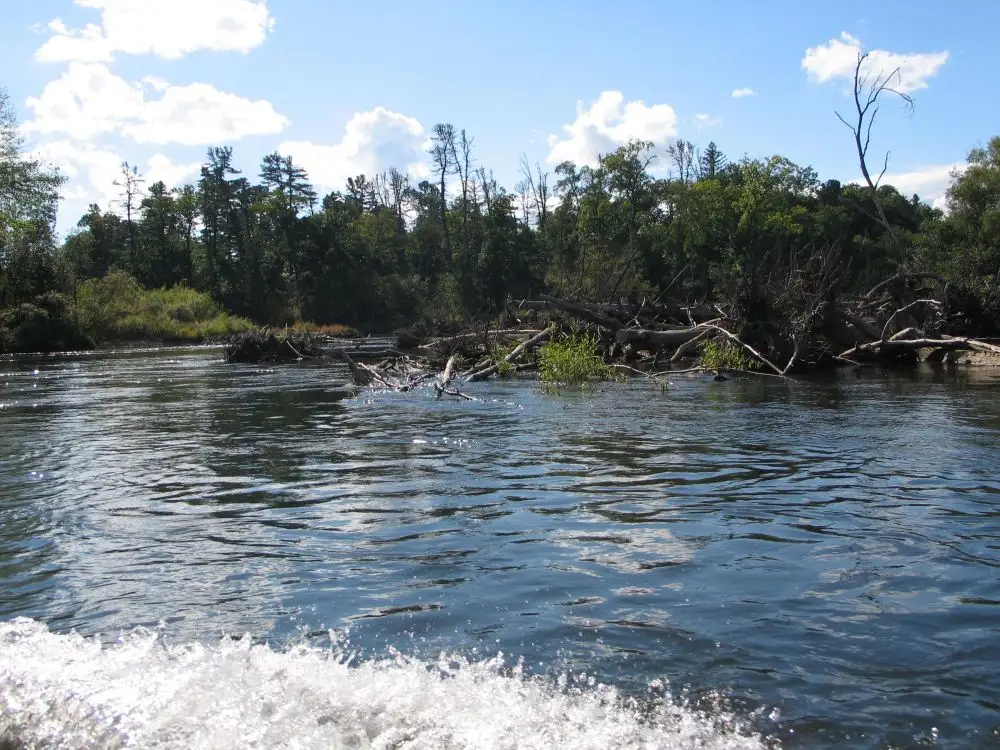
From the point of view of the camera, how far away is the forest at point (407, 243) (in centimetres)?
4647

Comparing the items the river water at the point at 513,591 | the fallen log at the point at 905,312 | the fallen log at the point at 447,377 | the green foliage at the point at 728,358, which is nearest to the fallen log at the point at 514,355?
the fallen log at the point at 447,377

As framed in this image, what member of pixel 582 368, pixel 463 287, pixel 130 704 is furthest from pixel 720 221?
pixel 130 704

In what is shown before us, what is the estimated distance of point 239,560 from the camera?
5.62 meters

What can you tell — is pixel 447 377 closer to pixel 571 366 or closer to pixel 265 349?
pixel 571 366

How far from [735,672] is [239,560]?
3357 millimetres

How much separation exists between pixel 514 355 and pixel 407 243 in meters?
65.4

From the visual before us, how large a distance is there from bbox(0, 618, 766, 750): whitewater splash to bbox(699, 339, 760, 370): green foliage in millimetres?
15114

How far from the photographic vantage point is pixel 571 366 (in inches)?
663

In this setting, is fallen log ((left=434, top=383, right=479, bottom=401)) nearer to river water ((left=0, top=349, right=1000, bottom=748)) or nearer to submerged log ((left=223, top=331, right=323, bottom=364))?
river water ((left=0, top=349, right=1000, bottom=748))

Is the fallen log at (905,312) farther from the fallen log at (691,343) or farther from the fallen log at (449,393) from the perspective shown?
the fallen log at (449,393)

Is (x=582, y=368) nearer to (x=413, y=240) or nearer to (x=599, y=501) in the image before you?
(x=599, y=501)

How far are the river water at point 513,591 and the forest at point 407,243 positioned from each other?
3278cm

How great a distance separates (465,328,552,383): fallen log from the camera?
18781mm

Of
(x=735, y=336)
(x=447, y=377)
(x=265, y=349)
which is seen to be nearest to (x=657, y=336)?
(x=735, y=336)
